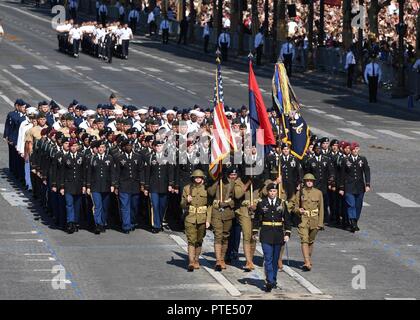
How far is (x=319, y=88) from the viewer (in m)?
66.4

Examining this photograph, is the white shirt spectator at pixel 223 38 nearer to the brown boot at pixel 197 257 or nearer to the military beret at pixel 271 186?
the brown boot at pixel 197 257

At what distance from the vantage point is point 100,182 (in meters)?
31.5

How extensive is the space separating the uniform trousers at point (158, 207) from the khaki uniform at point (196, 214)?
3.85 metres

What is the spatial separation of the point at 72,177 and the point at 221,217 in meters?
5.05

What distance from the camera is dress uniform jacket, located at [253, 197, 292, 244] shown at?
25906mm

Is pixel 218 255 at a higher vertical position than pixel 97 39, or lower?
higher

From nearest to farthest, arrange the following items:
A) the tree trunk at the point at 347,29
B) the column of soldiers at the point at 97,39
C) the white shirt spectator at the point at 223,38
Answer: the tree trunk at the point at 347,29 → the column of soldiers at the point at 97,39 → the white shirt spectator at the point at 223,38

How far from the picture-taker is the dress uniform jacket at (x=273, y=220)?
85.0 feet

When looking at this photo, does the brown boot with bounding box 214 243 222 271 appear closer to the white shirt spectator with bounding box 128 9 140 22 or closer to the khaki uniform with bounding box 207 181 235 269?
the khaki uniform with bounding box 207 181 235 269

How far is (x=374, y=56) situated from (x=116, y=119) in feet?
93.5

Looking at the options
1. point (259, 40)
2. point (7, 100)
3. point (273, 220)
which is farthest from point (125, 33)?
point (273, 220)

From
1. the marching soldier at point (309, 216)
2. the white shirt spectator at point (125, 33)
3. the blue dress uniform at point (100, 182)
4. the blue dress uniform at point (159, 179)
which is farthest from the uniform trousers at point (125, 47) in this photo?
the marching soldier at point (309, 216)

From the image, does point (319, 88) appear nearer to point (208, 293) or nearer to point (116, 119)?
point (116, 119)

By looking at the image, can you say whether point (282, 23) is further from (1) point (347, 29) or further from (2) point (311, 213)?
(2) point (311, 213)
